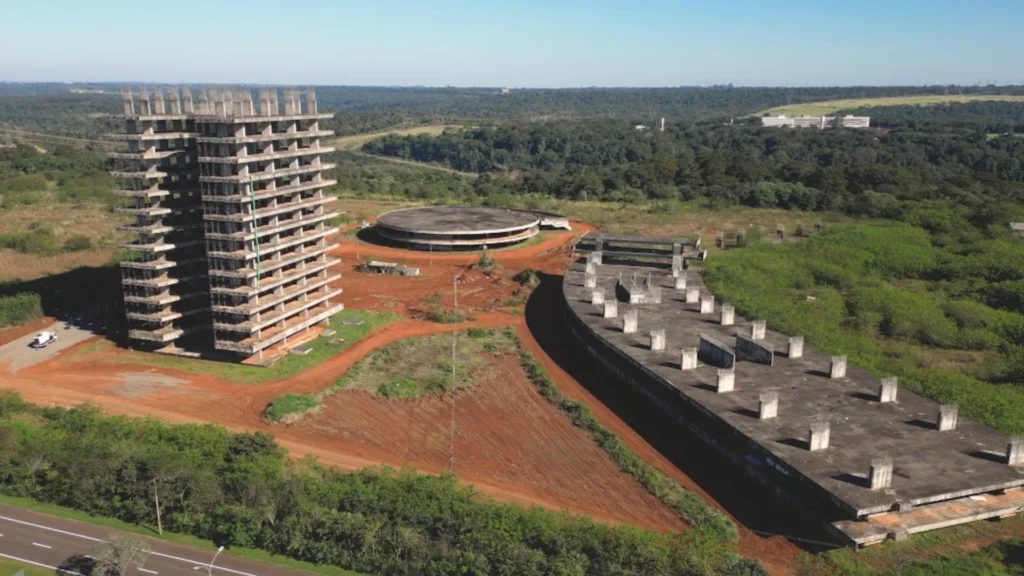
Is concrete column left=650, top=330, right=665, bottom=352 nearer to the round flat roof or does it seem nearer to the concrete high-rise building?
the concrete high-rise building

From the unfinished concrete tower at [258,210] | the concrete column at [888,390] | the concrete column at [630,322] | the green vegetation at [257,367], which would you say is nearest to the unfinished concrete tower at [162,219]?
the green vegetation at [257,367]

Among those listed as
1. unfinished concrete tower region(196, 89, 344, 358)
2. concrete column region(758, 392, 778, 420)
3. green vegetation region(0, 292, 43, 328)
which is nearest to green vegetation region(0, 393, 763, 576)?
concrete column region(758, 392, 778, 420)

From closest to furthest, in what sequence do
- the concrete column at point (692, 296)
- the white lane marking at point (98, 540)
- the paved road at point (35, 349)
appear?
the white lane marking at point (98, 540)
the paved road at point (35, 349)
the concrete column at point (692, 296)

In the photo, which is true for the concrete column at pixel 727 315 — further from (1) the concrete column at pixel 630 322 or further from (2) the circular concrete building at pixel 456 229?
(2) the circular concrete building at pixel 456 229

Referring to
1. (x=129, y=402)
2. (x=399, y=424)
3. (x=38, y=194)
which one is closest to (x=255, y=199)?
(x=129, y=402)

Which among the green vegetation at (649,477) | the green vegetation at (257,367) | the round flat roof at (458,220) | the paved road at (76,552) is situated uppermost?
the round flat roof at (458,220)

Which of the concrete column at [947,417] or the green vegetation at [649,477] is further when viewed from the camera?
the concrete column at [947,417]

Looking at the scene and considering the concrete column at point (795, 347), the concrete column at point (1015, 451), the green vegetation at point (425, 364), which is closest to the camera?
the concrete column at point (1015, 451)
